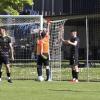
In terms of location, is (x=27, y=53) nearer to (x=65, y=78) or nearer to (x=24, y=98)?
(x=65, y=78)

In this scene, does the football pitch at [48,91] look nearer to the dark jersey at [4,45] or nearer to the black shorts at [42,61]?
the dark jersey at [4,45]

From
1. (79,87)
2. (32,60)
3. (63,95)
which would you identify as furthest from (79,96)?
(32,60)

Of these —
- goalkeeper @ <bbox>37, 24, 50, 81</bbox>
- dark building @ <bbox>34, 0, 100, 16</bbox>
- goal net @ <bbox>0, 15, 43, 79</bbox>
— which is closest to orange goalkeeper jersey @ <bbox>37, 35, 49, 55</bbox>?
goalkeeper @ <bbox>37, 24, 50, 81</bbox>

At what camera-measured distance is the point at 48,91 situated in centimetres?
1622

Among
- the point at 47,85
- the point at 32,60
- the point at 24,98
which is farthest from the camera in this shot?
the point at 32,60

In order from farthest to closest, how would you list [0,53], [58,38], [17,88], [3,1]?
[3,1] < [58,38] < [0,53] < [17,88]

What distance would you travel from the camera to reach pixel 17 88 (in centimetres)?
1712

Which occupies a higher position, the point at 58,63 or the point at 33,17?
the point at 33,17

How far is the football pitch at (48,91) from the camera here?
47.9 feet

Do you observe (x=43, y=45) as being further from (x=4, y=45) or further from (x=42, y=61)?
(x=4, y=45)

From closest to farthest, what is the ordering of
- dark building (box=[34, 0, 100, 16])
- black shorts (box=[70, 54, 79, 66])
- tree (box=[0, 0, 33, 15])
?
1. black shorts (box=[70, 54, 79, 66])
2. tree (box=[0, 0, 33, 15])
3. dark building (box=[34, 0, 100, 16])

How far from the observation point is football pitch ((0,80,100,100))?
1460 cm

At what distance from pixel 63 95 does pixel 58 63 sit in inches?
281

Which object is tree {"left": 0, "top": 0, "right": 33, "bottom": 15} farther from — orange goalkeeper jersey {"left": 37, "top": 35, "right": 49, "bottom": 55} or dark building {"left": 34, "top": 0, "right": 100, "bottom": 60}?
orange goalkeeper jersey {"left": 37, "top": 35, "right": 49, "bottom": 55}
